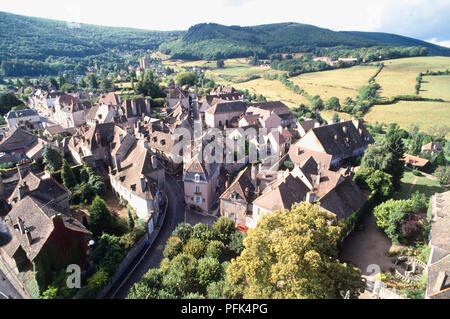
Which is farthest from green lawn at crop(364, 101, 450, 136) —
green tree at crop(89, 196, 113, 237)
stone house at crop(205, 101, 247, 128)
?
green tree at crop(89, 196, 113, 237)

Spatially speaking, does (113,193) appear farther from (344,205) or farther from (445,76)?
(445,76)

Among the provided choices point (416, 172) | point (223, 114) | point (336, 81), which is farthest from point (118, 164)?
point (336, 81)

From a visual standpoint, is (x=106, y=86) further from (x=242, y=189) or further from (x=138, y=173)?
(x=242, y=189)

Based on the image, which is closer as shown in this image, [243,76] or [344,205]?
[344,205]

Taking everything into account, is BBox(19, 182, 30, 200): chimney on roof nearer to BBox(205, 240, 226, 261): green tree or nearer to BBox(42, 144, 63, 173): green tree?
BBox(42, 144, 63, 173): green tree

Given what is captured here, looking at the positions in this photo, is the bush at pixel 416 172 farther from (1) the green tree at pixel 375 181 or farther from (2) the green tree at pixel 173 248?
(2) the green tree at pixel 173 248

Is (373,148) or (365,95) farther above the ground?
(365,95)

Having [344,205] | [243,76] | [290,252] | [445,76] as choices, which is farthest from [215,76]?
[290,252]

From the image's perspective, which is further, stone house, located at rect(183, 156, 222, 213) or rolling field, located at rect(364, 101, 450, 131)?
rolling field, located at rect(364, 101, 450, 131)
